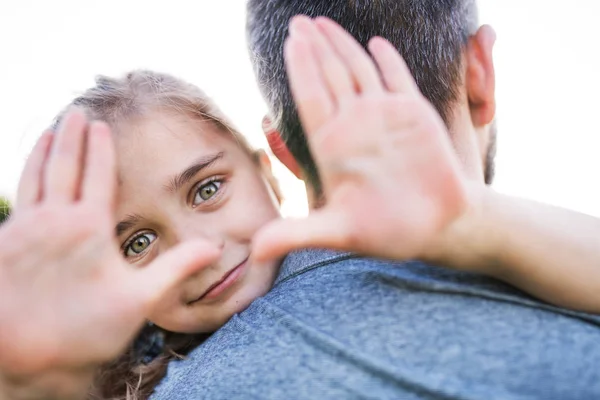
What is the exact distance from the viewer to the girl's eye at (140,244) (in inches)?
58.3

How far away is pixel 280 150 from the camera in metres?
1.40

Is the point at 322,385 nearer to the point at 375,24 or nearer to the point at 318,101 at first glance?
the point at 318,101

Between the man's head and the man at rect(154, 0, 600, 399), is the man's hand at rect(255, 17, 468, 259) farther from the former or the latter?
the man's head

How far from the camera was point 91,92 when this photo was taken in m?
1.69

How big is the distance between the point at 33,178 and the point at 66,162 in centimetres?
6

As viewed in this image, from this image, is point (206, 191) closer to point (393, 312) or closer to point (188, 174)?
point (188, 174)

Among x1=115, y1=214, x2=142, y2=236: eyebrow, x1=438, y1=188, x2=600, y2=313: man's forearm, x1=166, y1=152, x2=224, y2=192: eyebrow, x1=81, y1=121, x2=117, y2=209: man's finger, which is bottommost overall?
x1=438, y1=188, x2=600, y2=313: man's forearm

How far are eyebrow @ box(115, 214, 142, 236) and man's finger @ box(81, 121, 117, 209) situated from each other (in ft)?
1.65

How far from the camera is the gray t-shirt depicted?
849mm

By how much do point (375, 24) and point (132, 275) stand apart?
735 millimetres

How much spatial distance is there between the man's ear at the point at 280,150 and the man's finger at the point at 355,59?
17.1 inches

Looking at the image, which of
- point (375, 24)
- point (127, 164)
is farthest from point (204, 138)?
point (375, 24)

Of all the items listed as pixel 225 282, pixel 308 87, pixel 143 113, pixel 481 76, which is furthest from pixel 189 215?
pixel 481 76

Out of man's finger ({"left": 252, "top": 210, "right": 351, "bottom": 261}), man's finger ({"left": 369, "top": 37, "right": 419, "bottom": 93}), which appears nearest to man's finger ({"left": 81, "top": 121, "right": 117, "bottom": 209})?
man's finger ({"left": 252, "top": 210, "right": 351, "bottom": 261})
